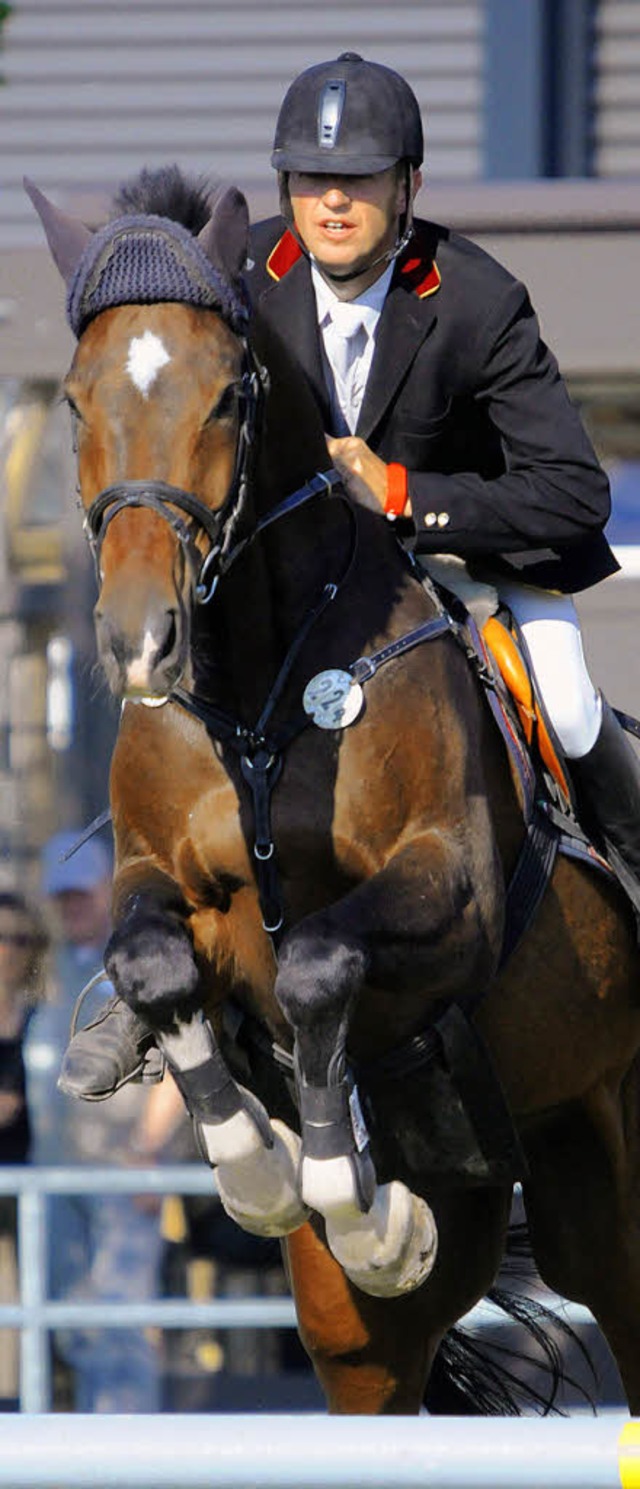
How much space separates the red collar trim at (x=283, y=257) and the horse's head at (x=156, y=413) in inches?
18.0

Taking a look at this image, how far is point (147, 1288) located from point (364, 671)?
322 cm

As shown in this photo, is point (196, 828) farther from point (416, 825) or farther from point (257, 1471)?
point (257, 1471)

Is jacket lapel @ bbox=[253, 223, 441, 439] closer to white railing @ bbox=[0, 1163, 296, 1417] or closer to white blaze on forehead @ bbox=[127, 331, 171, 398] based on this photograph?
white blaze on forehead @ bbox=[127, 331, 171, 398]

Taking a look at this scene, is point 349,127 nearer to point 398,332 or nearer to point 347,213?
point 347,213

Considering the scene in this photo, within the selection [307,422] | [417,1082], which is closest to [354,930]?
[417,1082]

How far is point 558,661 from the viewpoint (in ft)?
14.1

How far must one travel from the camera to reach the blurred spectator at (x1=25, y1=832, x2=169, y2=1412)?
6.48 m

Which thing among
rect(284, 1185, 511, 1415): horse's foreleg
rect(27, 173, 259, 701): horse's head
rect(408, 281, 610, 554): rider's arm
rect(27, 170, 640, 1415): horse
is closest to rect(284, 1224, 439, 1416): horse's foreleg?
rect(284, 1185, 511, 1415): horse's foreleg

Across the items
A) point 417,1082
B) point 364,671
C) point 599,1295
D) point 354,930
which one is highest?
point 364,671

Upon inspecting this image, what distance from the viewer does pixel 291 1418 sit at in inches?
92.0

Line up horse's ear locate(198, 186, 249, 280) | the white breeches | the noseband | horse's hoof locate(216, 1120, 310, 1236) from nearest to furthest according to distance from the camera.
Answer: the noseband, horse's ear locate(198, 186, 249, 280), horse's hoof locate(216, 1120, 310, 1236), the white breeches

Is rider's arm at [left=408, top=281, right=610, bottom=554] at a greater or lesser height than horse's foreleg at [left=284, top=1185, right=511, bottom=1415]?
greater

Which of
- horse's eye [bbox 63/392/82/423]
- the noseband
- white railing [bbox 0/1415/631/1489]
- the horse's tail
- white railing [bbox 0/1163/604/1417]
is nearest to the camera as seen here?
white railing [bbox 0/1415/631/1489]

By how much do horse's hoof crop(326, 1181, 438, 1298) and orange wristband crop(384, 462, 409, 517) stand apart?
113 cm
